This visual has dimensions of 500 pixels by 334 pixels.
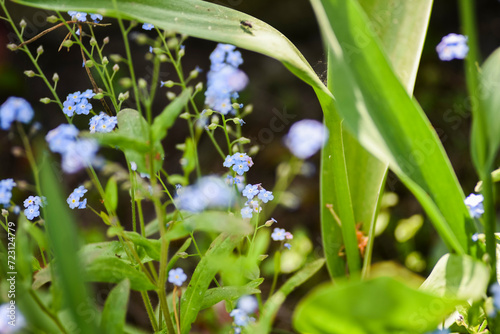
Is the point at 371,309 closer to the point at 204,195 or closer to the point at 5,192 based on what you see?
the point at 204,195

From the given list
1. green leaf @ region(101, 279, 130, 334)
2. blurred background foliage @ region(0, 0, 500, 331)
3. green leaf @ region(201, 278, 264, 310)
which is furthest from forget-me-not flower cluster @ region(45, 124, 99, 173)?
blurred background foliage @ region(0, 0, 500, 331)

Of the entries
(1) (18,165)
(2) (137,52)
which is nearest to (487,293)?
(1) (18,165)

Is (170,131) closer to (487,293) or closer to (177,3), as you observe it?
(177,3)

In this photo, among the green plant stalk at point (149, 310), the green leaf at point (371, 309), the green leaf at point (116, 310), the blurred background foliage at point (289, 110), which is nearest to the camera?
the green leaf at point (371, 309)

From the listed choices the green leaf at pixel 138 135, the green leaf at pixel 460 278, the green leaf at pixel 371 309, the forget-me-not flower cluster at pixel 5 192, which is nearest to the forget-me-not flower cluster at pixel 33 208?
the forget-me-not flower cluster at pixel 5 192

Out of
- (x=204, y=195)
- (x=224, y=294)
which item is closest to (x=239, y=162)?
(x=204, y=195)

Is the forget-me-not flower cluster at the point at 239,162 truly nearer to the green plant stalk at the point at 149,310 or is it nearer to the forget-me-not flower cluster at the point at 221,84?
the forget-me-not flower cluster at the point at 221,84
